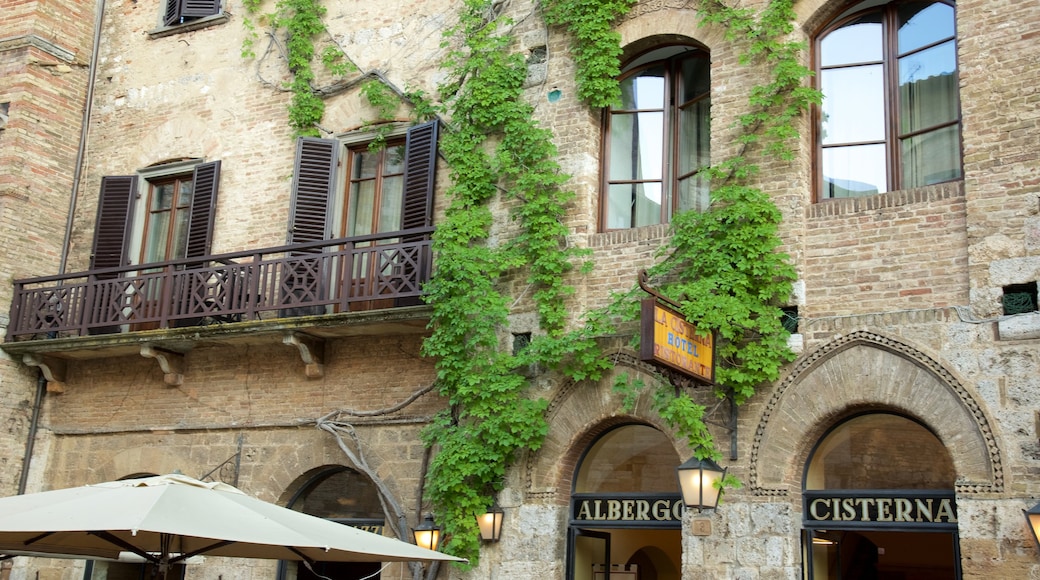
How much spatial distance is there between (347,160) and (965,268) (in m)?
7.33

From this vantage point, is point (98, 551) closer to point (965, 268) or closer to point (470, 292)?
point (470, 292)

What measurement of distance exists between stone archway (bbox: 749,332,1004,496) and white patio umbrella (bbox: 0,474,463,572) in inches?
134

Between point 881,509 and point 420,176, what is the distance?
607 centimetres

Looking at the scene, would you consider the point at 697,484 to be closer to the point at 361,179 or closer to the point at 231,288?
the point at 361,179

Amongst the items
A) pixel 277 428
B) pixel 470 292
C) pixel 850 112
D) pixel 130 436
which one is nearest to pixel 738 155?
pixel 850 112

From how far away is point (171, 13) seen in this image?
15.7 meters

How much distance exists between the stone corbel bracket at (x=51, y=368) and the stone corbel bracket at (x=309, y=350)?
3.75 m

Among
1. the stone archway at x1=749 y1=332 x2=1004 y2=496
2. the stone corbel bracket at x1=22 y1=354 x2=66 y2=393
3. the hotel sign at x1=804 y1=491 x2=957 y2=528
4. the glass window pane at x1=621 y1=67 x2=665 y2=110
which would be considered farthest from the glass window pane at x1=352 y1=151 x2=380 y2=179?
the hotel sign at x1=804 y1=491 x2=957 y2=528

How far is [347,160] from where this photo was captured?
1384cm

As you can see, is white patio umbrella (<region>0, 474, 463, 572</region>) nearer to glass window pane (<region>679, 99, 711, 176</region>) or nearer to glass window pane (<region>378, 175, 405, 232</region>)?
glass window pane (<region>679, 99, 711, 176</region>)

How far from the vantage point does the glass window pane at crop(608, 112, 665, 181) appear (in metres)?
11.7

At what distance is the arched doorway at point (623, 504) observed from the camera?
421 inches

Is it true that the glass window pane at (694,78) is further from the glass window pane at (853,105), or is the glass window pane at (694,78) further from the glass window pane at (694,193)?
the glass window pane at (853,105)

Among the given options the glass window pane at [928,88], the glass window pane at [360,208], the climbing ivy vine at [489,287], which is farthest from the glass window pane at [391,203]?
the glass window pane at [928,88]
